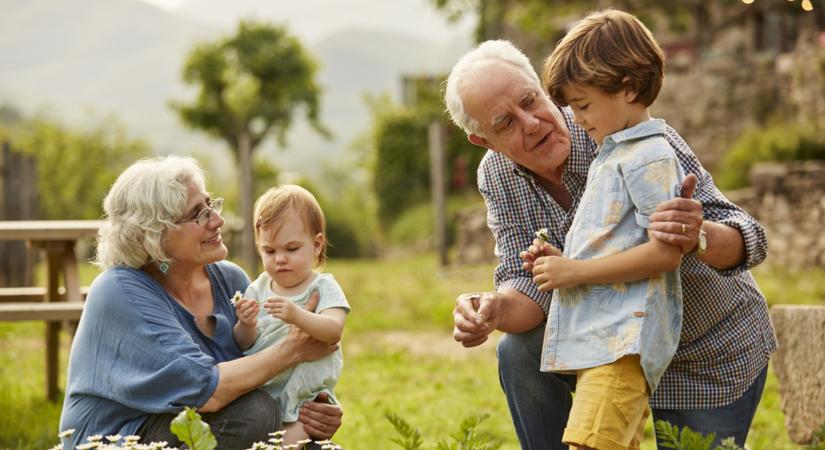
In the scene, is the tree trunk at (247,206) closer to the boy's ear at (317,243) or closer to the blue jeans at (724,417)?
the boy's ear at (317,243)

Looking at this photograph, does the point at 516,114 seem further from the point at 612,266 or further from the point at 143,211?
the point at 143,211

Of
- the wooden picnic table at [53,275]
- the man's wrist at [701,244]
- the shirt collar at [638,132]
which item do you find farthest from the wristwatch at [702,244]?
the wooden picnic table at [53,275]

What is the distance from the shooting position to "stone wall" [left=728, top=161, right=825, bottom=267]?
11.6m

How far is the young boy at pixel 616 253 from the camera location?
8.70ft

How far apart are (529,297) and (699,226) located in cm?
76

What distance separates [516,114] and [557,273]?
58 cm

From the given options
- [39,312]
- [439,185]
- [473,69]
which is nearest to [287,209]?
[473,69]

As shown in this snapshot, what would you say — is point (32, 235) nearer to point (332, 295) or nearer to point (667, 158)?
point (332, 295)

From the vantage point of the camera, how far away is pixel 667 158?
8.74 feet

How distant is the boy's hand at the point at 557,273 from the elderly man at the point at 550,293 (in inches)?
12.9

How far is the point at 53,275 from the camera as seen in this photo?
6086 mm

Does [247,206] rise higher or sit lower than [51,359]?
higher

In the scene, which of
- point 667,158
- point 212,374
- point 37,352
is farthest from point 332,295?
point 37,352

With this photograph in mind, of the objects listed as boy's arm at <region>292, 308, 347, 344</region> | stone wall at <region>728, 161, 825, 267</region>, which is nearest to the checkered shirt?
boy's arm at <region>292, 308, 347, 344</region>
